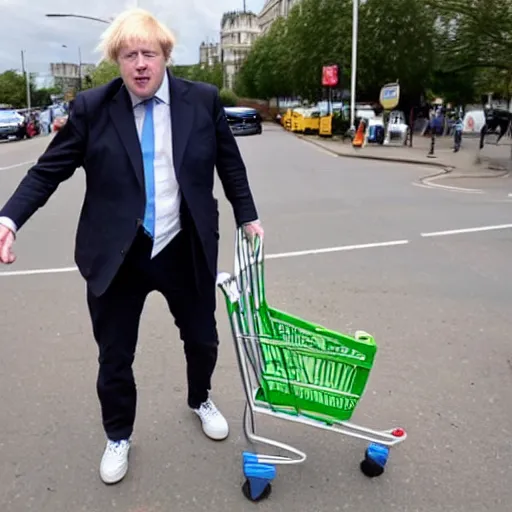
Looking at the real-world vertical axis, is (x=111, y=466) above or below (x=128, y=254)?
below

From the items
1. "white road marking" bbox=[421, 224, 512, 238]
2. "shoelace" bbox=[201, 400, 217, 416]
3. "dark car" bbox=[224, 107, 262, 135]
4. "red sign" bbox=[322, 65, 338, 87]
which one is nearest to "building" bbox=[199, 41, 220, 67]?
"dark car" bbox=[224, 107, 262, 135]

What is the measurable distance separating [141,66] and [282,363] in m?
1.25

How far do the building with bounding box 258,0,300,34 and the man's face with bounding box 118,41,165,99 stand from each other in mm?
104612

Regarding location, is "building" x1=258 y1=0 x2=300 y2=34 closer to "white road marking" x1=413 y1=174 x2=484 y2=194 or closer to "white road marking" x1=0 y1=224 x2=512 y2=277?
"white road marking" x1=413 y1=174 x2=484 y2=194

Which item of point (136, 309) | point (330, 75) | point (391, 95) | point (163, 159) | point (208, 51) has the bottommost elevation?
point (136, 309)

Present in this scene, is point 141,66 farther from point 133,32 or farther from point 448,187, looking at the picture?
point 448,187

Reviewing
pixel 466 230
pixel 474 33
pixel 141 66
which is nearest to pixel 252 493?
pixel 141 66

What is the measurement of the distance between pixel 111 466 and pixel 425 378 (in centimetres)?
188

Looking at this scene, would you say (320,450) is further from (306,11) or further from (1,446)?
(306,11)

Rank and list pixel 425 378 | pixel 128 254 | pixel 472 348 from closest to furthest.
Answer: pixel 128 254 < pixel 425 378 < pixel 472 348

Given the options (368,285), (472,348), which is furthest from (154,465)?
(368,285)

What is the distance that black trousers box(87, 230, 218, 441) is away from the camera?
248 centimetres

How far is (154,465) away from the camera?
273 centimetres

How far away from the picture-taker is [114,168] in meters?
2.30
